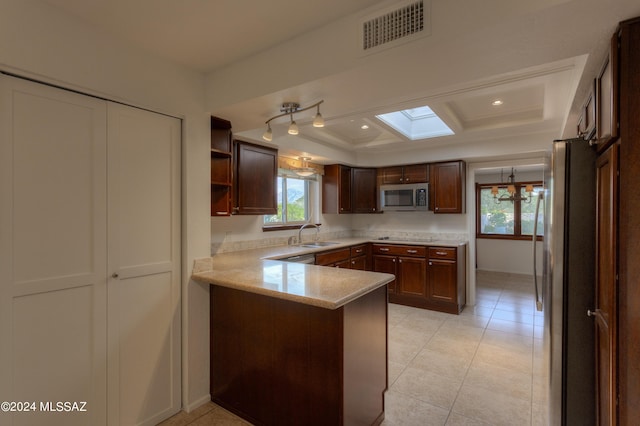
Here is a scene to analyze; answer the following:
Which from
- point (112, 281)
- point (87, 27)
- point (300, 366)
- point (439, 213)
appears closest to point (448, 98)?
point (300, 366)

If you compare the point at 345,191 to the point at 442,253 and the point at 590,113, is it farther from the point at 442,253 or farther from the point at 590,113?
the point at 590,113

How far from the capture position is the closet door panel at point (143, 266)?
6.01 feet

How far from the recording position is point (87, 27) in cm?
167

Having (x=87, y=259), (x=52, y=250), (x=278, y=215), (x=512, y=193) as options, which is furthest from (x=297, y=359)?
(x=512, y=193)

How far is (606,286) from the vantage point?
4.16 feet

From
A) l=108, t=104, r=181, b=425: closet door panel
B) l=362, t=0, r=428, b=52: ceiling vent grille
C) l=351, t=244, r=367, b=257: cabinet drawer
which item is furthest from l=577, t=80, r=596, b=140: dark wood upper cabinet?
l=351, t=244, r=367, b=257: cabinet drawer

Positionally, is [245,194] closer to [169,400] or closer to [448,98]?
[169,400]

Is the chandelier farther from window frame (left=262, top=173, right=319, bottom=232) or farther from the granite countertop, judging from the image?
the granite countertop

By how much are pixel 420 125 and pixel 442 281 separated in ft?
7.13

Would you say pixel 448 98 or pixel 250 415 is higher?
pixel 448 98

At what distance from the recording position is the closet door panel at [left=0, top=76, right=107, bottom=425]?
1.47m

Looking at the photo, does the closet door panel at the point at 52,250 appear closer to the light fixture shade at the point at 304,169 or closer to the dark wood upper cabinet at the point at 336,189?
the light fixture shade at the point at 304,169

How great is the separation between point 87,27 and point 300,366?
227 cm

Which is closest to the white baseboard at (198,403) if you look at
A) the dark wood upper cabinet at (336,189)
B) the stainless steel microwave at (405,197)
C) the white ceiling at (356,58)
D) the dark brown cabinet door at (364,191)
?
the white ceiling at (356,58)
